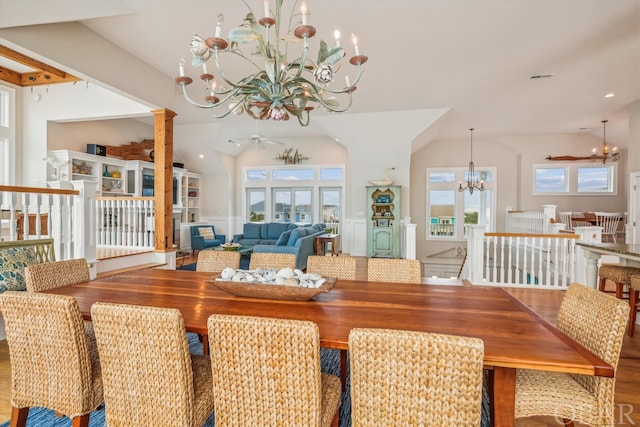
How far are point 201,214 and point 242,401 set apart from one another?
8.76 metres

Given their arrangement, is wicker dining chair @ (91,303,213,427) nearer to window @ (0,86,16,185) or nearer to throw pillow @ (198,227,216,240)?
window @ (0,86,16,185)

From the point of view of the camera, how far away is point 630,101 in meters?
5.33

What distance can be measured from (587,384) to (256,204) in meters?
8.56

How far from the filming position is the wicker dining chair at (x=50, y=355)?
52.2 inches

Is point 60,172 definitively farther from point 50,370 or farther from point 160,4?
point 50,370

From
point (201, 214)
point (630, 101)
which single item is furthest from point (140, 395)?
point (201, 214)

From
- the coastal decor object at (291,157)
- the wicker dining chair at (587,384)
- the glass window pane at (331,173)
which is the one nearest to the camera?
the wicker dining chair at (587,384)

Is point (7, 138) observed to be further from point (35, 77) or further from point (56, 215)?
point (56, 215)

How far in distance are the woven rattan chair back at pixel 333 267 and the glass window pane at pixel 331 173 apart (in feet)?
20.7

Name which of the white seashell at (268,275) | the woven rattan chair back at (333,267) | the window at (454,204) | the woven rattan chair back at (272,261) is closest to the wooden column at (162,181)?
the woven rattan chair back at (272,261)

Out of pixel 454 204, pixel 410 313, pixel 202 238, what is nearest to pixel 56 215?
pixel 410 313

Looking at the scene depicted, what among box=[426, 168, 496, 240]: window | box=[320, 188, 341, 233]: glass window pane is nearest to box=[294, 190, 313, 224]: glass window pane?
box=[320, 188, 341, 233]: glass window pane

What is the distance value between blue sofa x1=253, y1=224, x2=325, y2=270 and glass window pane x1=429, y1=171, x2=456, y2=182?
404cm

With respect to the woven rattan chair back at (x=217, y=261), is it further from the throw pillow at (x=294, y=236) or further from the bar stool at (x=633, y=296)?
the bar stool at (x=633, y=296)
